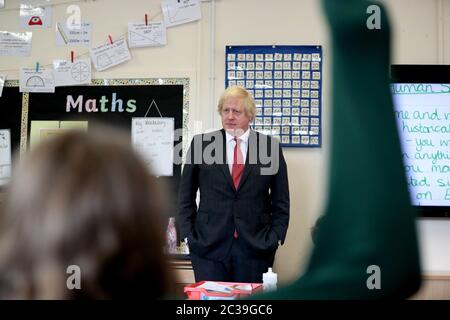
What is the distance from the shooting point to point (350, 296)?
0.20 meters

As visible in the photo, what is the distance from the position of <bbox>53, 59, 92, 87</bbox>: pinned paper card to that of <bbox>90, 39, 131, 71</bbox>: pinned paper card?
5cm

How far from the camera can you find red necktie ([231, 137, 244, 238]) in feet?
6.74

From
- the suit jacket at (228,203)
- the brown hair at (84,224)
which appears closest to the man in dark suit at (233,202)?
the suit jacket at (228,203)

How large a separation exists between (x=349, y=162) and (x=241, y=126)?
6.25ft

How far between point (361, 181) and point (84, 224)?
0.19 m

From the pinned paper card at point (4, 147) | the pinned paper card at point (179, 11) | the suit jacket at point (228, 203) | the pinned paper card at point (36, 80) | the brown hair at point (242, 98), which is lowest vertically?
the suit jacket at point (228, 203)

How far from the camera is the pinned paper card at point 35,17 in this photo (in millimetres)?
2955

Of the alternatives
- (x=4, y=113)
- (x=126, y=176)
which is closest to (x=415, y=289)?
(x=126, y=176)

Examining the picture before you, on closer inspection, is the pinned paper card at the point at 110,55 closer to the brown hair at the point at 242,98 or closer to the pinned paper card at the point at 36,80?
the pinned paper card at the point at 36,80

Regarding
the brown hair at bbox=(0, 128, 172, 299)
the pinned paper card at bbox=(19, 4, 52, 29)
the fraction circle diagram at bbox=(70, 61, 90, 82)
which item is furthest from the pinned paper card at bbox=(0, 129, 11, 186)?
the brown hair at bbox=(0, 128, 172, 299)

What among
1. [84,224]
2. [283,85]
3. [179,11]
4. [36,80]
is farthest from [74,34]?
[84,224]

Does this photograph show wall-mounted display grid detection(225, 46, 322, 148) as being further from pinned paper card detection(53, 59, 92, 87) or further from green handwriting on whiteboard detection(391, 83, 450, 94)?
pinned paper card detection(53, 59, 92, 87)

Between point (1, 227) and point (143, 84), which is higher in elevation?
point (143, 84)

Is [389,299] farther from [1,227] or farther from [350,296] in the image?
[1,227]
